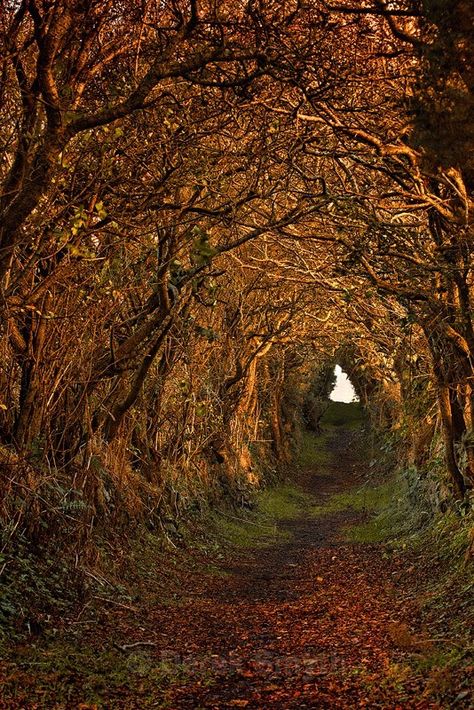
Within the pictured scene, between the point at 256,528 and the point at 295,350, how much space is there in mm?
11013

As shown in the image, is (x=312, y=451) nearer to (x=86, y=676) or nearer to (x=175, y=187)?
(x=175, y=187)

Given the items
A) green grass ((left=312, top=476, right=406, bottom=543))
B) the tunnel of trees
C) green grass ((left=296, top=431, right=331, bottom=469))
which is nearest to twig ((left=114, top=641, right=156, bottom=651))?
the tunnel of trees

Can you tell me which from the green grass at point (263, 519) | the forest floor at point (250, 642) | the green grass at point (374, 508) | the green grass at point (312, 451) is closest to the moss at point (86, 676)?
the forest floor at point (250, 642)

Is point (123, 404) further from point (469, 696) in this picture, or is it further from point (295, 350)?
point (295, 350)

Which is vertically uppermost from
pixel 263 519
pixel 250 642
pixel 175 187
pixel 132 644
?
pixel 175 187

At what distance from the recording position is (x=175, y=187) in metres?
10.6

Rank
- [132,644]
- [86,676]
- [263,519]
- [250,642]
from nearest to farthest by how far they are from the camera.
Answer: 1. [86,676]
2. [132,644]
3. [250,642]
4. [263,519]

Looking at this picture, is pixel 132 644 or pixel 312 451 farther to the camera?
pixel 312 451

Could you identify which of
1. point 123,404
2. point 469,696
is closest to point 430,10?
point 469,696

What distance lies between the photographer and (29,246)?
9.53 metres

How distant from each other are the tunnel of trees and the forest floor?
1436mm

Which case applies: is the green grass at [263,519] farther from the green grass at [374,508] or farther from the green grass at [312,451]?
the green grass at [312,451]

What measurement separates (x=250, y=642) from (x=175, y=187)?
5980 millimetres

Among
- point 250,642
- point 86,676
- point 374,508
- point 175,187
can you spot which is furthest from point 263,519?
point 86,676
